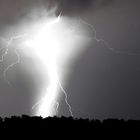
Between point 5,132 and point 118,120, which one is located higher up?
point 118,120

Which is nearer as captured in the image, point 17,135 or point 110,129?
point 17,135

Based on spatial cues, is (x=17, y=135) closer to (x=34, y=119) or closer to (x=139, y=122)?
(x=34, y=119)

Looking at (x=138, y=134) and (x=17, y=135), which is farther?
(x=138, y=134)

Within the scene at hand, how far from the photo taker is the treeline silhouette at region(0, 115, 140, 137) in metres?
12.0

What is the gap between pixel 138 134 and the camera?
12.6m

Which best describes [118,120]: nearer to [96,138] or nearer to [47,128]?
[96,138]

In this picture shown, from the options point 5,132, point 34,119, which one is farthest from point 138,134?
point 5,132

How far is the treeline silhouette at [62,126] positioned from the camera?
1202 centimetres

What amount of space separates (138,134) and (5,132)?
417cm

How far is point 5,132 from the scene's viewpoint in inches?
471

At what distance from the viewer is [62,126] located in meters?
12.3

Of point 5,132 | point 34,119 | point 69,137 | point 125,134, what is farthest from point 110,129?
point 5,132

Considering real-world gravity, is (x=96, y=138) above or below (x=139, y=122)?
below

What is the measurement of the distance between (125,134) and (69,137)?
6.18 feet
